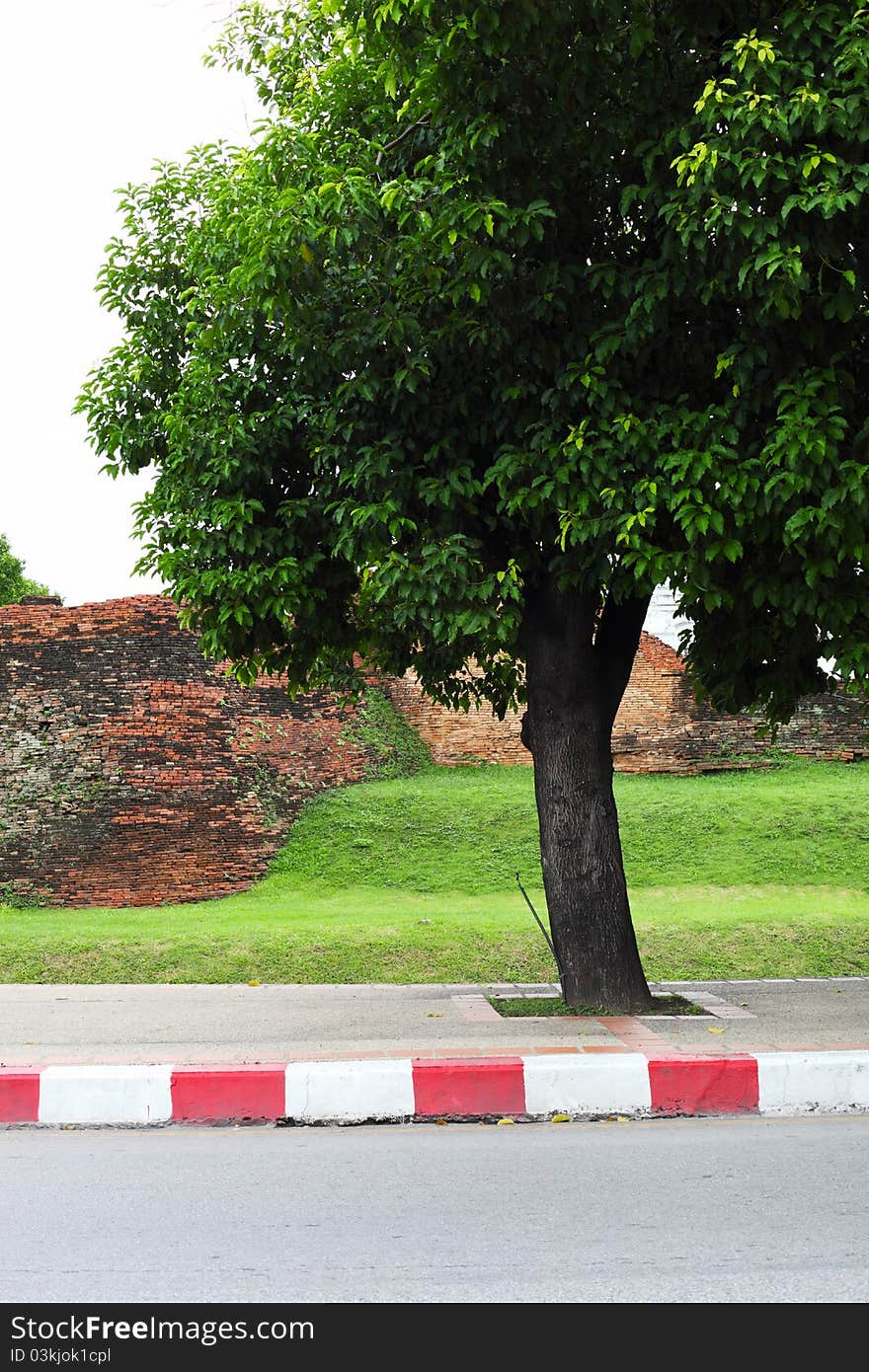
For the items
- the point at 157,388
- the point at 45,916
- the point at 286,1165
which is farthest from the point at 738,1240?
the point at 45,916

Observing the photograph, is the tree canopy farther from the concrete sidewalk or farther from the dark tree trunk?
the concrete sidewalk

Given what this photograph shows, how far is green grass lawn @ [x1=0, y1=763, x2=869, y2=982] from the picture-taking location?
9.40 m

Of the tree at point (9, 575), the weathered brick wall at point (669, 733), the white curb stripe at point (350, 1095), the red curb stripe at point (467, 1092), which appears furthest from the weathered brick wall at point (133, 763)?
the tree at point (9, 575)

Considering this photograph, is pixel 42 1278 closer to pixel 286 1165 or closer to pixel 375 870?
pixel 286 1165

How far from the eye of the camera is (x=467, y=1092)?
552cm

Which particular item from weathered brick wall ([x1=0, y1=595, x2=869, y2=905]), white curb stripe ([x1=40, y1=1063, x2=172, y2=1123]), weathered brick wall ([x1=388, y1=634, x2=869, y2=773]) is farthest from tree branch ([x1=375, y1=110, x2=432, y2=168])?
weathered brick wall ([x1=388, y1=634, x2=869, y2=773])

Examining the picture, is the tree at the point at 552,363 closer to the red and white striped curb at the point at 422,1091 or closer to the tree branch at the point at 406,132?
the tree branch at the point at 406,132

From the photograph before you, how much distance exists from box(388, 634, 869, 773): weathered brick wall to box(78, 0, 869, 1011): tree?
1146 centimetres

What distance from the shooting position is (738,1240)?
11.8ft

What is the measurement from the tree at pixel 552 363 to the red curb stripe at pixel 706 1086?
68.4 inches

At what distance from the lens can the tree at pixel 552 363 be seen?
18.6 feet

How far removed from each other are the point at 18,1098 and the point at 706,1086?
2.84 metres

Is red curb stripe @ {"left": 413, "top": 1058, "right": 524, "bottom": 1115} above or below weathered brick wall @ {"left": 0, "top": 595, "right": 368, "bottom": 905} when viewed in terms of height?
below

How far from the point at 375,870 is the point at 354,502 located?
799cm
